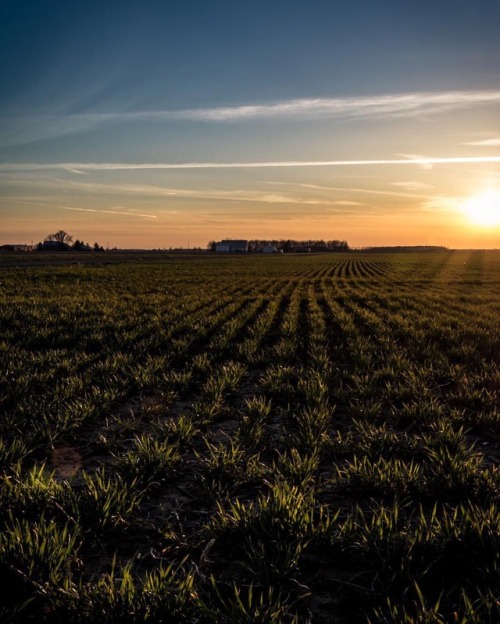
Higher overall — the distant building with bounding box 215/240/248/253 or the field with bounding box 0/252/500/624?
the distant building with bounding box 215/240/248/253

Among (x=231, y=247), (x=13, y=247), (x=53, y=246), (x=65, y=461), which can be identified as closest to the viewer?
(x=65, y=461)

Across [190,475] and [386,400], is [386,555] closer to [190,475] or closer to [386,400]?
[190,475]

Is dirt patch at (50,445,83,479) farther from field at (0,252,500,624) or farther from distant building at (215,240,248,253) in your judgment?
distant building at (215,240,248,253)

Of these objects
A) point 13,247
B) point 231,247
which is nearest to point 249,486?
point 13,247

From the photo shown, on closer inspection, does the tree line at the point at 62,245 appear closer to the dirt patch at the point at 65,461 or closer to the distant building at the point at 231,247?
the distant building at the point at 231,247

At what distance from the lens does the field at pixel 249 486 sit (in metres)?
2.52

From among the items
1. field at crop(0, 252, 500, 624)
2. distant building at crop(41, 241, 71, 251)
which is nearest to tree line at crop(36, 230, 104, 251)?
distant building at crop(41, 241, 71, 251)

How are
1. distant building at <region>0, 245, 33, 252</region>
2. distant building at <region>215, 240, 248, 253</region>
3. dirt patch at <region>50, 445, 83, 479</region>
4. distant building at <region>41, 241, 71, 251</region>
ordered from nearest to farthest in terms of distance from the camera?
dirt patch at <region>50, 445, 83, 479</region>, distant building at <region>0, 245, 33, 252</region>, distant building at <region>41, 241, 71, 251</region>, distant building at <region>215, 240, 248, 253</region>

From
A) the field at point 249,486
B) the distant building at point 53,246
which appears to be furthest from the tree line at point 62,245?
the field at point 249,486

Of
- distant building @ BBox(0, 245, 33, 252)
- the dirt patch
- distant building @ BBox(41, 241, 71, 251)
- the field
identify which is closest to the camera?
the field

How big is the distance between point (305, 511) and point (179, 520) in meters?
1.05

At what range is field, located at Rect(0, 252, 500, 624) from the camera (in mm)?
2518

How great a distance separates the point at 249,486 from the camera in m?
3.92

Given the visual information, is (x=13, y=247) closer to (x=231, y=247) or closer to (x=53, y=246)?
(x=53, y=246)
